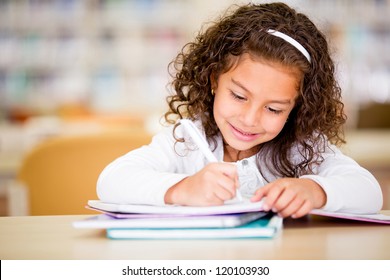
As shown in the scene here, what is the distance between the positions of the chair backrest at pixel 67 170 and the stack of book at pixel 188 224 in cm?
86

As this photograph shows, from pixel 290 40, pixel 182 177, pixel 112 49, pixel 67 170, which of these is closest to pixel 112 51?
pixel 112 49

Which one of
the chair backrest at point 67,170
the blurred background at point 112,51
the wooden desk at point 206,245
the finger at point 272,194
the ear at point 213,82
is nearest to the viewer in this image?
the wooden desk at point 206,245

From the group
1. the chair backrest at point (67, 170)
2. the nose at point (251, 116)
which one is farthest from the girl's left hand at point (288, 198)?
the chair backrest at point (67, 170)

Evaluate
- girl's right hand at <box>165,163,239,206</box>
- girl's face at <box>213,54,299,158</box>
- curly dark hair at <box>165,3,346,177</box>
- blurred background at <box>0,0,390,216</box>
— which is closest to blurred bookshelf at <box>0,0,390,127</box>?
blurred background at <box>0,0,390,216</box>

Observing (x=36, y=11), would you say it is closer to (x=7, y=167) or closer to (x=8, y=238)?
(x=7, y=167)

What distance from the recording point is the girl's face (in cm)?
99

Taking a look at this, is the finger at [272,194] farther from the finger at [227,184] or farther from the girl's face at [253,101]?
the girl's face at [253,101]

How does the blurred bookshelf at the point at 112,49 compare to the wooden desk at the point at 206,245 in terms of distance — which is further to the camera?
the blurred bookshelf at the point at 112,49

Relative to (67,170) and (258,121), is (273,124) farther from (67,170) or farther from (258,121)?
(67,170)

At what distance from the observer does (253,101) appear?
100cm

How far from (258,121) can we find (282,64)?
10cm

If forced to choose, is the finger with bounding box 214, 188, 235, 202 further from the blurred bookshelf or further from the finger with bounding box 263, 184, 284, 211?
the blurred bookshelf

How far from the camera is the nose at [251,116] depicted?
99 cm

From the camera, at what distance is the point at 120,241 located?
0.74 meters
